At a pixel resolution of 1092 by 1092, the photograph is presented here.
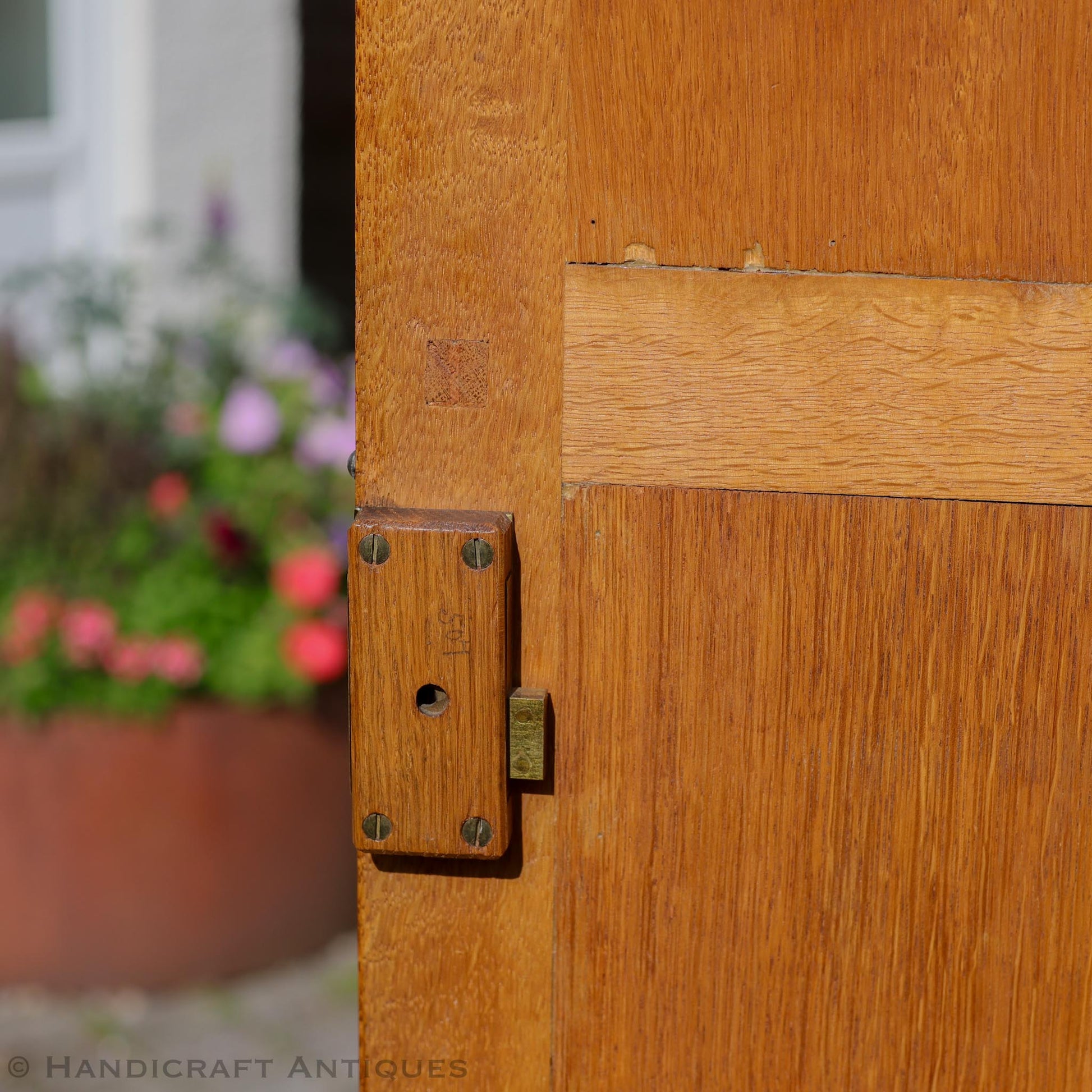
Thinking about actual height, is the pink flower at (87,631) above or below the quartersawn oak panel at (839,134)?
below

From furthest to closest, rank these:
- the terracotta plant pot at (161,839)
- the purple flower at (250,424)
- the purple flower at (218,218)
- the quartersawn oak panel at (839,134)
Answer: the purple flower at (218,218)
the purple flower at (250,424)
the terracotta plant pot at (161,839)
the quartersawn oak panel at (839,134)

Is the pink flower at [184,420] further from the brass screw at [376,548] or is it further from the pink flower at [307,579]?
the brass screw at [376,548]

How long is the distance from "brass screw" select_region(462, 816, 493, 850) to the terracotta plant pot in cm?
151

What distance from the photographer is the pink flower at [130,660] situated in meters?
2.17

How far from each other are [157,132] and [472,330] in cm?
303

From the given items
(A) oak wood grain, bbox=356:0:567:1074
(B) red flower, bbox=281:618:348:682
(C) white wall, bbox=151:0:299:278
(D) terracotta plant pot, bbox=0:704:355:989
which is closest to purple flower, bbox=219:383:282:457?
(B) red flower, bbox=281:618:348:682

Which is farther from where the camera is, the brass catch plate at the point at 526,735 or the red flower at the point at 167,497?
the red flower at the point at 167,497

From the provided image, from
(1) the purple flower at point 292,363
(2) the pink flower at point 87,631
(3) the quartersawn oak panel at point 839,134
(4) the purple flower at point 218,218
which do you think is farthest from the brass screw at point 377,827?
(4) the purple flower at point 218,218

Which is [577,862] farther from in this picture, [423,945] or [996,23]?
[996,23]

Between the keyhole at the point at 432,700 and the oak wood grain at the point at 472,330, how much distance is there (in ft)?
0.19

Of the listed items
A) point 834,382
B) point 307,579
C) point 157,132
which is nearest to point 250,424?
point 307,579

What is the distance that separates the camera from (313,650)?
223 centimetres

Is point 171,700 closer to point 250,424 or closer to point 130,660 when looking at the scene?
point 130,660

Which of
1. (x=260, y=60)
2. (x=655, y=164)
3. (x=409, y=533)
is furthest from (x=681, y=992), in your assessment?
(x=260, y=60)
